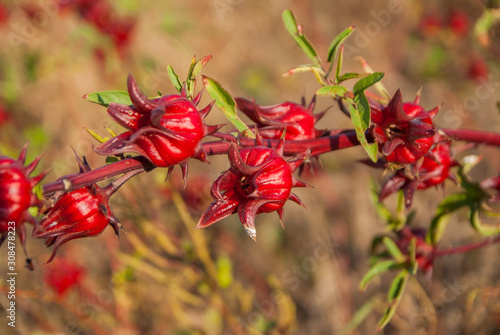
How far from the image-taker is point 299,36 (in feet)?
4.27

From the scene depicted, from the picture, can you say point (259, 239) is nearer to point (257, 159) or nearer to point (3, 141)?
point (3, 141)

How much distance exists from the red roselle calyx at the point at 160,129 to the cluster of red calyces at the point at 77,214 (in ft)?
0.31

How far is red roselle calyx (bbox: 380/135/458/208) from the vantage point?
1.20 meters

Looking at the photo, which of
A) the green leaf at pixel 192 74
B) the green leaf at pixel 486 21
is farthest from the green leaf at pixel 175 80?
the green leaf at pixel 486 21

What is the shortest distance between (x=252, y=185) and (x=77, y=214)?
1.26 ft

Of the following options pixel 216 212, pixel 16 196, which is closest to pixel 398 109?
pixel 216 212

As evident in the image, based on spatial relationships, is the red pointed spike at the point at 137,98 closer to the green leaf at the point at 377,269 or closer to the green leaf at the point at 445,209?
the green leaf at the point at 377,269

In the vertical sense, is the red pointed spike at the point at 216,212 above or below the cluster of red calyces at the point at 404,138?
above

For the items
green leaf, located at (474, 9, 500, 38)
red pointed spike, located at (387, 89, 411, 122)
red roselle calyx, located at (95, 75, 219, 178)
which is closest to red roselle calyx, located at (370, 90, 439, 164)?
red pointed spike, located at (387, 89, 411, 122)

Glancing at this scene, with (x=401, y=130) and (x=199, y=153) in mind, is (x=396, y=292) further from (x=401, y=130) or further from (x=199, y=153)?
(x=199, y=153)

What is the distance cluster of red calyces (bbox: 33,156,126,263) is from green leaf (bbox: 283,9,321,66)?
67cm

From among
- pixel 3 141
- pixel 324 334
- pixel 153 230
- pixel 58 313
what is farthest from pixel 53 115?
pixel 324 334

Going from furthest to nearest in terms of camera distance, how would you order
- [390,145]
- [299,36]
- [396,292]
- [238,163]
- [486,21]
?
[486,21] < [396,292] < [299,36] < [390,145] < [238,163]

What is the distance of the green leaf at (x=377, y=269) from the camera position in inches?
59.6
